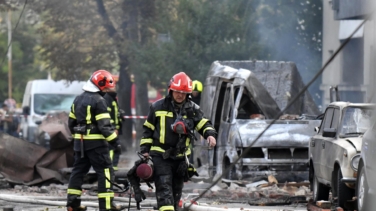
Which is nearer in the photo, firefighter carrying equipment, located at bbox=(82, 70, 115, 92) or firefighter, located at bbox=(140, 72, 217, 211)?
firefighter, located at bbox=(140, 72, 217, 211)

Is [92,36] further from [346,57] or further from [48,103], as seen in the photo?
A: [346,57]

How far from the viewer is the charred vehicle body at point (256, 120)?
14.9 metres

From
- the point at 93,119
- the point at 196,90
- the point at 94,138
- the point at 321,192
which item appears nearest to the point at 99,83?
the point at 93,119

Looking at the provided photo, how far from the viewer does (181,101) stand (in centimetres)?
975

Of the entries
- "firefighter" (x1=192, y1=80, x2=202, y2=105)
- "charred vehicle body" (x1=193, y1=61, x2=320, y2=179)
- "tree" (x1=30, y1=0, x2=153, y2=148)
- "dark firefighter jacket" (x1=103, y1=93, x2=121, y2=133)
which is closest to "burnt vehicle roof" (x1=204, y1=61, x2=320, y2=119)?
"charred vehicle body" (x1=193, y1=61, x2=320, y2=179)

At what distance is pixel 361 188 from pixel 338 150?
1.09 m

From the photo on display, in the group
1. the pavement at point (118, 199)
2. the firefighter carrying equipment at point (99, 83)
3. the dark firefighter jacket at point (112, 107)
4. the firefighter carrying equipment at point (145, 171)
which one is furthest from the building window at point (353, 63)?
the firefighter carrying equipment at point (145, 171)

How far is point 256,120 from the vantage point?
50.3 ft

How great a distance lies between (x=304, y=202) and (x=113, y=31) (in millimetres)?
19202

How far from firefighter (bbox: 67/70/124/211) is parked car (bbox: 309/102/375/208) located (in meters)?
2.74

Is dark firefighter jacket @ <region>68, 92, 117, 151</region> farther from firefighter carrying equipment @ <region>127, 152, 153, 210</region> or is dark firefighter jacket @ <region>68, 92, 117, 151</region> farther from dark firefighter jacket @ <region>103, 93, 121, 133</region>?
dark firefighter jacket @ <region>103, 93, 121, 133</region>

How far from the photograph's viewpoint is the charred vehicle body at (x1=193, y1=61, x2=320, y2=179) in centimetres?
1487

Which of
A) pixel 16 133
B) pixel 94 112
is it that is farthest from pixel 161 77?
pixel 94 112

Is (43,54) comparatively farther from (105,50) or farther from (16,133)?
(16,133)
